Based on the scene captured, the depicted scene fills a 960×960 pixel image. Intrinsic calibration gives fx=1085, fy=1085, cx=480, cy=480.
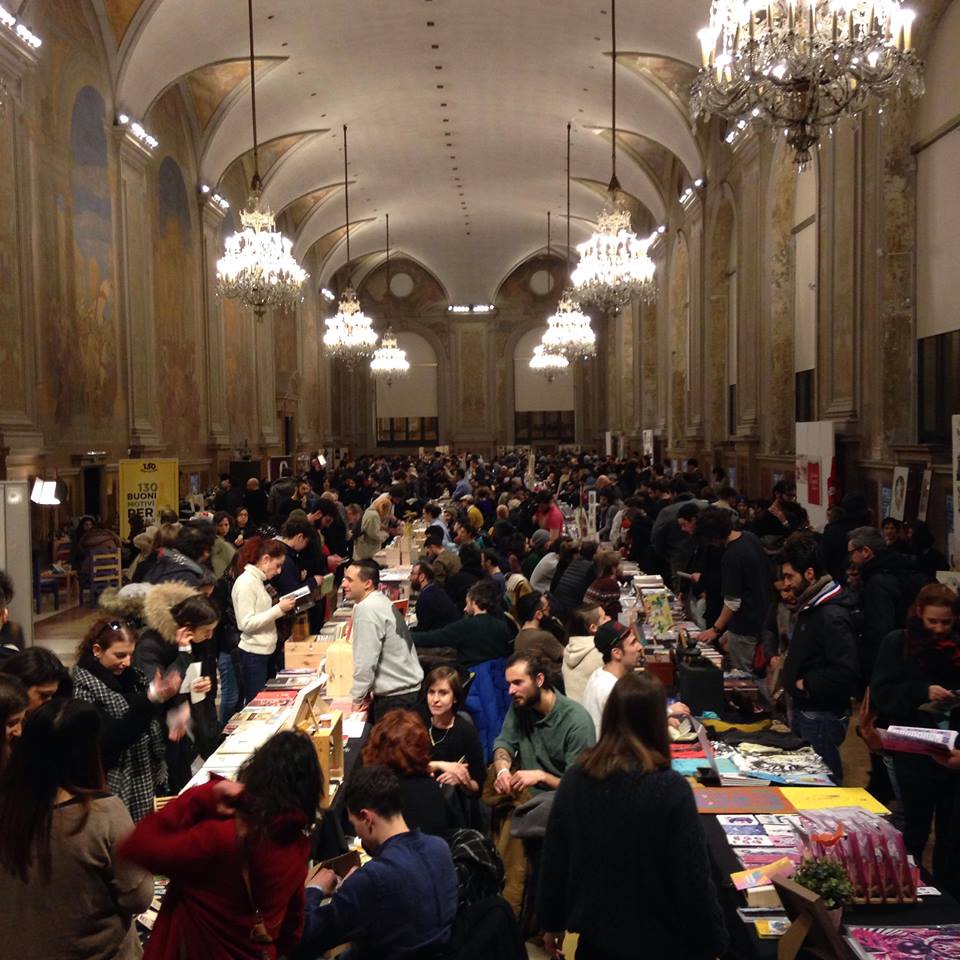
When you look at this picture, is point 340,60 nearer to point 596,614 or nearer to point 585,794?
point 596,614

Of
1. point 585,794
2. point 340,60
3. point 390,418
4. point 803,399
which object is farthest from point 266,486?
point 390,418

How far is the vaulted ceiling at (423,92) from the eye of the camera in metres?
16.6

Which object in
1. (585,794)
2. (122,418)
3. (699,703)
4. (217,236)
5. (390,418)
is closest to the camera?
(585,794)

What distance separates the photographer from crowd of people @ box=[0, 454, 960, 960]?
8.27 feet

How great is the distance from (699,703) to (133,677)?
2.91m

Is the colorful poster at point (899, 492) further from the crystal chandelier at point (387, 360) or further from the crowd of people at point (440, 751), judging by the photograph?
the crystal chandelier at point (387, 360)

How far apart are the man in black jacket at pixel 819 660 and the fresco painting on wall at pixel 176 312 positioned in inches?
589

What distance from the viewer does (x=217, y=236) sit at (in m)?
22.1

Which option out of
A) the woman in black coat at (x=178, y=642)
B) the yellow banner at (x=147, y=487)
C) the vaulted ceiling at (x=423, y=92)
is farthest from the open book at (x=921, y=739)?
the vaulted ceiling at (x=423, y=92)

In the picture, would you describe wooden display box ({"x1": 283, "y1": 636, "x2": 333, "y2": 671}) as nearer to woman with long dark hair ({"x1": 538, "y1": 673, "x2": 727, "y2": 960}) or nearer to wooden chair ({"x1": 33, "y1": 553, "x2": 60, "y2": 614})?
woman with long dark hair ({"x1": 538, "y1": 673, "x2": 727, "y2": 960})

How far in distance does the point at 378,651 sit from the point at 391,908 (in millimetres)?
2889

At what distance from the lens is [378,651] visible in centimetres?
568

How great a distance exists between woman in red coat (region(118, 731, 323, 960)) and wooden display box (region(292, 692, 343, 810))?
2.30 m

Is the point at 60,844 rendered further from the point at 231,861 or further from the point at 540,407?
the point at 540,407
